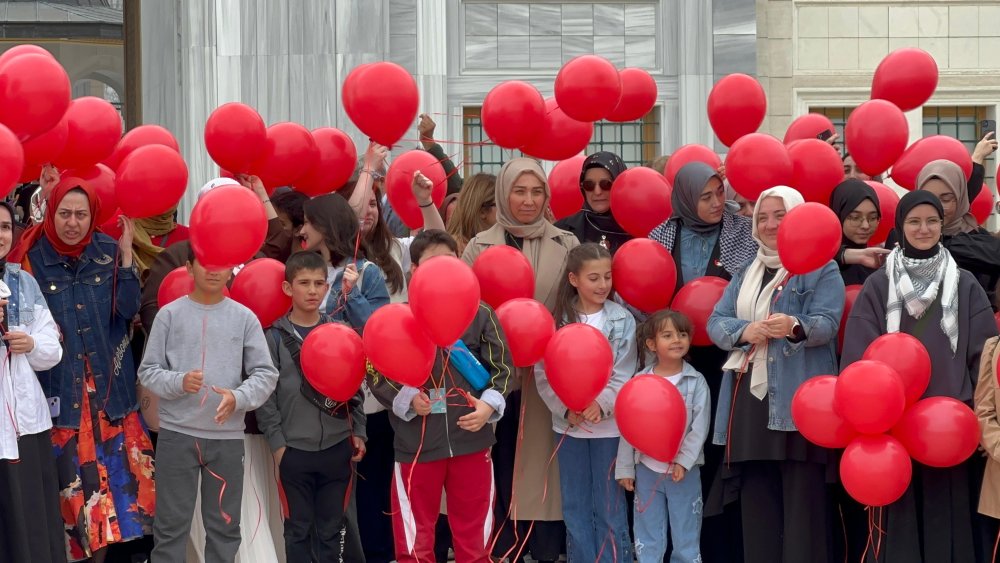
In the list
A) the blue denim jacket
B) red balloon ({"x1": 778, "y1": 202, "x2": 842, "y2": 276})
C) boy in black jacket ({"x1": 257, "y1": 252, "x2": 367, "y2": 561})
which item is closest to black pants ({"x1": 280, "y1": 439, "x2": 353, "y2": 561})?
boy in black jacket ({"x1": 257, "y1": 252, "x2": 367, "y2": 561})

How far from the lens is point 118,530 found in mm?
5781

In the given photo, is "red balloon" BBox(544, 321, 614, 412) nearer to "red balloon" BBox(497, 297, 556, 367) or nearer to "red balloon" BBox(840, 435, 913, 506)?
"red balloon" BBox(497, 297, 556, 367)

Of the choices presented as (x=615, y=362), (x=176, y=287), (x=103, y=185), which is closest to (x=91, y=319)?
(x=176, y=287)

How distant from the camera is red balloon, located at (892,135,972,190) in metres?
6.48

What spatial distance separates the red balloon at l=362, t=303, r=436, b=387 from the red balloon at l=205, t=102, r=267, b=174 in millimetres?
1286

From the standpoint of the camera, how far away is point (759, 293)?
5895 millimetres

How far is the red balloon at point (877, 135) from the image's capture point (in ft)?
21.4

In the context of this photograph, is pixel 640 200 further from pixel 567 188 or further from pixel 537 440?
pixel 537 440

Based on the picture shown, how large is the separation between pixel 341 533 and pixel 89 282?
1.50m

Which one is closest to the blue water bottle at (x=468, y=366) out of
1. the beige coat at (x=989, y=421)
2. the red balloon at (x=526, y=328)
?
the red balloon at (x=526, y=328)

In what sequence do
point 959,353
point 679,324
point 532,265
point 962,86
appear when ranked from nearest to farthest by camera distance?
point 959,353
point 679,324
point 532,265
point 962,86

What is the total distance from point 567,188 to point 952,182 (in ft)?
6.37

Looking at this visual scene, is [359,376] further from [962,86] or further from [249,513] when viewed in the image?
[962,86]

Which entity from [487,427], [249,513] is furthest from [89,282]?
[487,427]
